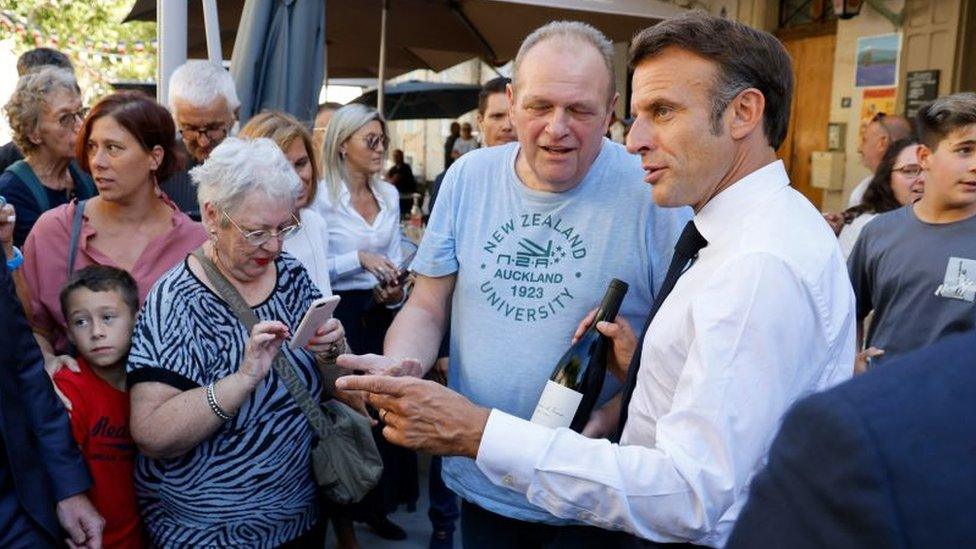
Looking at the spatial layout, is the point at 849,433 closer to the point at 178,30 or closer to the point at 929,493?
the point at 929,493

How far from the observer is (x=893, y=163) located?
4.38 meters

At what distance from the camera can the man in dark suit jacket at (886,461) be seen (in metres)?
0.58

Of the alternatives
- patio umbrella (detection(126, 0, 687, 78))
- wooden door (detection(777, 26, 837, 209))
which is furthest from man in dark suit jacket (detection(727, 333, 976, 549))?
wooden door (detection(777, 26, 837, 209))

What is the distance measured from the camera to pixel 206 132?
3.82 m

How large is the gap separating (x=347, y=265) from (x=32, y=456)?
2063mm

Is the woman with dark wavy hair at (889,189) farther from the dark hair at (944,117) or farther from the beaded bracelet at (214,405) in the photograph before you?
the beaded bracelet at (214,405)

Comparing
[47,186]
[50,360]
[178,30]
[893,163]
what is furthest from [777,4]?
[50,360]

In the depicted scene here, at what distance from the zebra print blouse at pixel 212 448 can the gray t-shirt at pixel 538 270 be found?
0.54 m

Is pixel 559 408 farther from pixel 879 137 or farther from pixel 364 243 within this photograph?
pixel 879 137

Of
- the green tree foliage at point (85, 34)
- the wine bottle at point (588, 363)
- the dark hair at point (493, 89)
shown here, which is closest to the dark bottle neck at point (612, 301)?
the wine bottle at point (588, 363)

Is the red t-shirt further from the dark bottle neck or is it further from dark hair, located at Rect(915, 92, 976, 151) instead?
dark hair, located at Rect(915, 92, 976, 151)

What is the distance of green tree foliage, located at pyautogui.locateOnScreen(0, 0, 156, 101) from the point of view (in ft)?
50.0

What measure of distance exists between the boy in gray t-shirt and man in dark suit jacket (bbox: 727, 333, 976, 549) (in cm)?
257

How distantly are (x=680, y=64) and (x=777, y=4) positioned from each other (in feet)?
30.0
